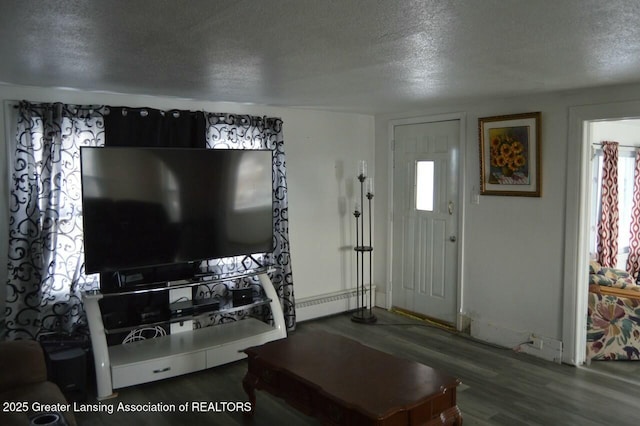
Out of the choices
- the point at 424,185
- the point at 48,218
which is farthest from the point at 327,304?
the point at 48,218

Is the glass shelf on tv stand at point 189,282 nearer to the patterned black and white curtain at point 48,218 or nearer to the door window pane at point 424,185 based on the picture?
the patterned black and white curtain at point 48,218

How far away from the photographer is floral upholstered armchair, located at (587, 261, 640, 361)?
4.08 metres

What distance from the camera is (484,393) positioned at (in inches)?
140

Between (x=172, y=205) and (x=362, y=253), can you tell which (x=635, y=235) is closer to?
(x=362, y=253)

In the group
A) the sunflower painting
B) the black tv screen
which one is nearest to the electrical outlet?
the sunflower painting

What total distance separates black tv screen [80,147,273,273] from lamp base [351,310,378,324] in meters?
1.39

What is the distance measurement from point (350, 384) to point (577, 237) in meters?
2.38

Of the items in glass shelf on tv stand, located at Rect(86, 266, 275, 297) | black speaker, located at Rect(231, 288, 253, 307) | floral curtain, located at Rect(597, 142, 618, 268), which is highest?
floral curtain, located at Rect(597, 142, 618, 268)

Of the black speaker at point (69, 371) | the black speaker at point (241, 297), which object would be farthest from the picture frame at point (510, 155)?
the black speaker at point (69, 371)

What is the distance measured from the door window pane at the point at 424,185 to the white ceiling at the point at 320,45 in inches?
52.9

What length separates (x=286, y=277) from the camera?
4855mm

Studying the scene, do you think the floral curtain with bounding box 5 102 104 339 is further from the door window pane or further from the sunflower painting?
the sunflower painting

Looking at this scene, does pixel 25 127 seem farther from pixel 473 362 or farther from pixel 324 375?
pixel 473 362

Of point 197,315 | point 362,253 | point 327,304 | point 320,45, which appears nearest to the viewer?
point 320,45
